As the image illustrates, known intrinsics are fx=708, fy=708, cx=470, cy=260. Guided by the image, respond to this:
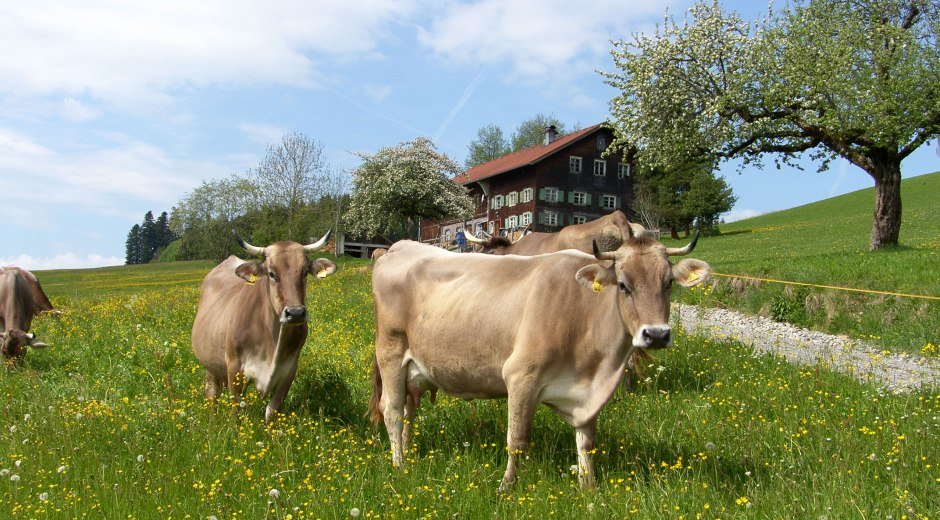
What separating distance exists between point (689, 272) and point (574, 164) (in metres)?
53.0

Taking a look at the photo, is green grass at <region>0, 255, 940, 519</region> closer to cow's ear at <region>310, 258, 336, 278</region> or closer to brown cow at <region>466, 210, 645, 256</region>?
cow's ear at <region>310, 258, 336, 278</region>

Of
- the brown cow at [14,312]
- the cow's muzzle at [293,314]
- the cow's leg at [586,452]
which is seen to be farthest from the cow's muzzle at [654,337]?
the brown cow at [14,312]

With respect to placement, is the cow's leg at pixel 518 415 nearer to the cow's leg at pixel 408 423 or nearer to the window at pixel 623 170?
the cow's leg at pixel 408 423

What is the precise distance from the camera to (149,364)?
1066 cm

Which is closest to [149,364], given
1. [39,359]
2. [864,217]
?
[39,359]

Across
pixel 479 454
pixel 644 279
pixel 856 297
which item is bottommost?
pixel 479 454

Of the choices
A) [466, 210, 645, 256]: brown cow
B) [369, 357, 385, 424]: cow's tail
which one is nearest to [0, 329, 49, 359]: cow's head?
[369, 357, 385, 424]: cow's tail

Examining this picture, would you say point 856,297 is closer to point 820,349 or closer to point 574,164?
point 820,349

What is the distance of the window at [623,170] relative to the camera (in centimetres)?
5928

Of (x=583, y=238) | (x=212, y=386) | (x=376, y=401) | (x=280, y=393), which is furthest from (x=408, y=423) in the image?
(x=583, y=238)

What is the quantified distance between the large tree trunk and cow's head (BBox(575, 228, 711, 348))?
19086mm

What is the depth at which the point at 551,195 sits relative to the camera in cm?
5650

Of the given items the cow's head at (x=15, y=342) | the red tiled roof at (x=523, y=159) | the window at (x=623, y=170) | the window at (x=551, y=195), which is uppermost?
the red tiled roof at (x=523, y=159)

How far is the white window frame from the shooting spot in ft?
188
